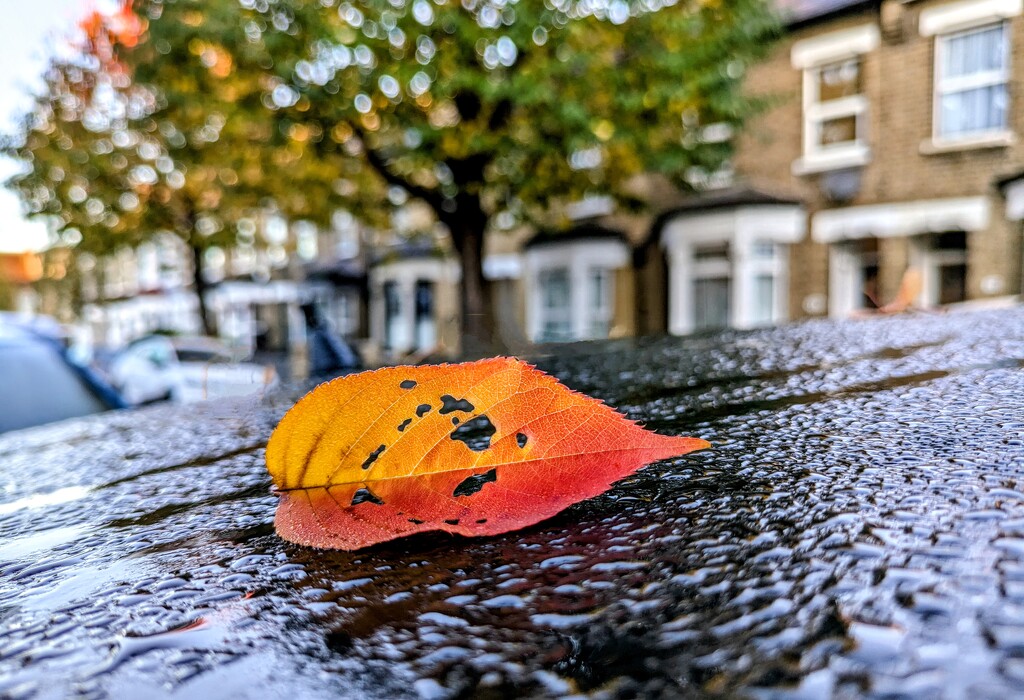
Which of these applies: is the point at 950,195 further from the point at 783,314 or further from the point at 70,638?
the point at 70,638

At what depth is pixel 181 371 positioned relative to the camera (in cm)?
1105

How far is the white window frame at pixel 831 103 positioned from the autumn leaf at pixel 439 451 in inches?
521

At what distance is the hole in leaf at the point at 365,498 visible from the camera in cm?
61

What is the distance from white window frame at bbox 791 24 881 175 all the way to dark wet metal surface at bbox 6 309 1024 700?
42.4 ft

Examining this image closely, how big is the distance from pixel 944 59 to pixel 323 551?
44.9 feet

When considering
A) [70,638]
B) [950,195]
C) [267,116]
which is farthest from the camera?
[950,195]

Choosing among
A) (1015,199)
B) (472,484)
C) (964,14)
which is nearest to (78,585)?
(472,484)

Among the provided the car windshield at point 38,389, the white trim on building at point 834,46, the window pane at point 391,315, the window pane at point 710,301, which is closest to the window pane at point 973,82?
the white trim on building at point 834,46

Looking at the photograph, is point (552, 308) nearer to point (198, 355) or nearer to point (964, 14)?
point (198, 355)

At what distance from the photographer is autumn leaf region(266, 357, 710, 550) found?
583 mm

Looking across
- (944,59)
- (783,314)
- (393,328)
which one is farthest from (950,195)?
(393,328)

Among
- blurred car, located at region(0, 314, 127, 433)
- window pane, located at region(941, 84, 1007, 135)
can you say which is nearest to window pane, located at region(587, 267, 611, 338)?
window pane, located at region(941, 84, 1007, 135)

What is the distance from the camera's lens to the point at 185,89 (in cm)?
964

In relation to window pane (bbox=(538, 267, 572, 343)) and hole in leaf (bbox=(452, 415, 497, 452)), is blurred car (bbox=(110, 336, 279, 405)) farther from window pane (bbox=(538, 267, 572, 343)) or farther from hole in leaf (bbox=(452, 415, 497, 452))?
hole in leaf (bbox=(452, 415, 497, 452))
